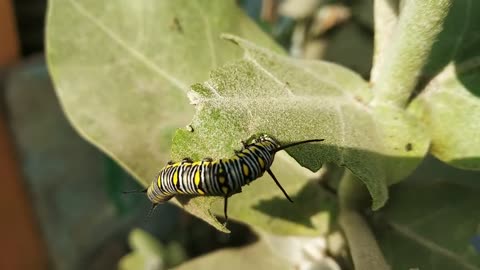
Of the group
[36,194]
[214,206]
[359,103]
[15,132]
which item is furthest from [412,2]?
[36,194]

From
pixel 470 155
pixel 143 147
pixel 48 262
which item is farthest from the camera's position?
pixel 48 262

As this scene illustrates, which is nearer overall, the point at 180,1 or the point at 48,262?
the point at 180,1

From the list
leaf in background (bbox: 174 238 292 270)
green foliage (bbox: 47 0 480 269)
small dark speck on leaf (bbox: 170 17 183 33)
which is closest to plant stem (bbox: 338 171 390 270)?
green foliage (bbox: 47 0 480 269)

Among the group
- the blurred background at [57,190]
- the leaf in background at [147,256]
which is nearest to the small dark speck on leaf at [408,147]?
the blurred background at [57,190]

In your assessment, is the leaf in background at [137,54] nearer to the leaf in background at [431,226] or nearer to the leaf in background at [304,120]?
the leaf in background at [304,120]

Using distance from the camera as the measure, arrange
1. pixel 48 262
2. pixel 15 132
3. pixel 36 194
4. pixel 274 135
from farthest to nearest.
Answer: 1. pixel 48 262
2. pixel 36 194
3. pixel 15 132
4. pixel 274 135

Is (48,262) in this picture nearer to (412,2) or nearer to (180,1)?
(180,1)

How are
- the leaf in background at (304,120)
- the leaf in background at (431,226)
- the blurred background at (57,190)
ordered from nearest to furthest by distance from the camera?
the leaf in background at (304,120)
the leaf in background at (431,226)
the blurred background at (57,190)
